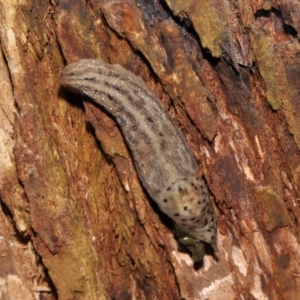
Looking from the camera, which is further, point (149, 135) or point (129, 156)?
point (129, 156)

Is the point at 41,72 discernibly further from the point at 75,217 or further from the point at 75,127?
the point at 75,217

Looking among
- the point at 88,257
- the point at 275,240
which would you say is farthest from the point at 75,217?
the point at 275,240

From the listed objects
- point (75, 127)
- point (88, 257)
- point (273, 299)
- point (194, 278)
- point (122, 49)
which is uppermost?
point (122, 49)
